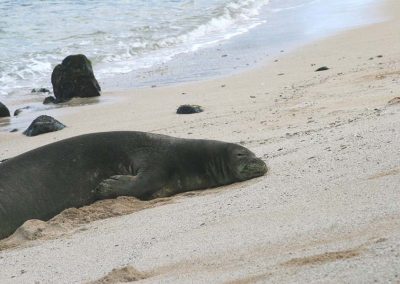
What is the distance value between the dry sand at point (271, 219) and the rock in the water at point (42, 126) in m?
0.49

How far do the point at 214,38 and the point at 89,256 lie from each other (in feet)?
45.8

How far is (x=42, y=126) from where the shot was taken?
8734 mm

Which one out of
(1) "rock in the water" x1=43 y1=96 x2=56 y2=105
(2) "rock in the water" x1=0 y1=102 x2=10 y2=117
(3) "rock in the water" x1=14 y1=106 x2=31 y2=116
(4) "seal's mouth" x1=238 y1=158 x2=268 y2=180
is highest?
(4) "seal's mouth" x1=238 y1=158 x2=268 y2=180

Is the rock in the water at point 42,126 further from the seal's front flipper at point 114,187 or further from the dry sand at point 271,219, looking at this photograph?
the seal's front flipper at point 114,187

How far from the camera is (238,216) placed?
13.4 feet

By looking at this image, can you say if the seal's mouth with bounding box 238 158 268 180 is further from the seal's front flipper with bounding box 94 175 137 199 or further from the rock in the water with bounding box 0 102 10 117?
the rock in the water with bounding box 0 102 10 117

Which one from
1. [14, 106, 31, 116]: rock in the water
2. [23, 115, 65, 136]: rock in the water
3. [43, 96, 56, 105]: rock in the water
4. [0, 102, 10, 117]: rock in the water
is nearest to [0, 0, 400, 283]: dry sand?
[23, 115, 65, 136]: rock in the water

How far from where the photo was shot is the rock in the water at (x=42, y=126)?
342 inches

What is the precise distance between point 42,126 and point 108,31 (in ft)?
32.2

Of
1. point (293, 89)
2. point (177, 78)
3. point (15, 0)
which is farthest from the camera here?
point (15, 0)

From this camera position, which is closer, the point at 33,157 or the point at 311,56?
the point at 33,157

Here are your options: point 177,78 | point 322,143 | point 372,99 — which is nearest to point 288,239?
point 322,143

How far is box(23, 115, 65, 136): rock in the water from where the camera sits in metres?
8.68

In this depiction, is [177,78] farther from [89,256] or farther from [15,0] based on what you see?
[15,0]
